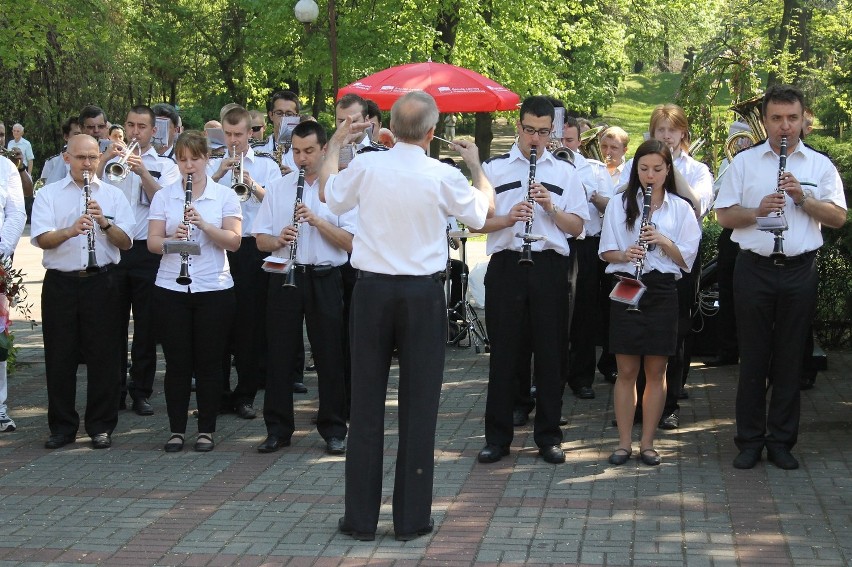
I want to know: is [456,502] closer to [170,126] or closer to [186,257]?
[186,257]

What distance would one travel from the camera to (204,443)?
7.95 m

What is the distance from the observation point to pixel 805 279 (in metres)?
7.16

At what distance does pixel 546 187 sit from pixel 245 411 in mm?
3064

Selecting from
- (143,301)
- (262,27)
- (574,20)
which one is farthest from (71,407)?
(574,20)

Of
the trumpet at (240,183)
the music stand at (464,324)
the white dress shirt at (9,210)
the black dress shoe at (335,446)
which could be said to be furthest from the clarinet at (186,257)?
the music stand at (464,324)

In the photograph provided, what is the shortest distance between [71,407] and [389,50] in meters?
15.5

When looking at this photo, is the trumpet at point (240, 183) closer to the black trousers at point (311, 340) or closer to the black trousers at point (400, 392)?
the black trousers at point (311, 340)

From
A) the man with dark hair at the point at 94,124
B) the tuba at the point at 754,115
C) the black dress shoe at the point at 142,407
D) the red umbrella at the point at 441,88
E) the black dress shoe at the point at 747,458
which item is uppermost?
the red umbrella at the point at 441,88

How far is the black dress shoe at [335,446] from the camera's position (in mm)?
7742

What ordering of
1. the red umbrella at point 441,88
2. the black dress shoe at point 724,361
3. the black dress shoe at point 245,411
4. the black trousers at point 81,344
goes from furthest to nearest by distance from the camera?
the red umbrella at point 441,88 → the black dress shoe at point 724,361 → the black dress shoe at point 245,411 → the black trousers at point 81,344

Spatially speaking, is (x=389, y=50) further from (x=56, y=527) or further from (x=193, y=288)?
(x=56, y=527)

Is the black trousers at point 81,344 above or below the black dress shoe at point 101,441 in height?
above

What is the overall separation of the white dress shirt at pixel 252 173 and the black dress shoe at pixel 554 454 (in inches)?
121

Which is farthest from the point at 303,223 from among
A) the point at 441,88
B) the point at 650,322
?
the point at 441,88
